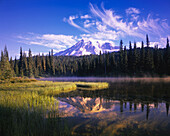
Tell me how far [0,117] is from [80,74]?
348 ft

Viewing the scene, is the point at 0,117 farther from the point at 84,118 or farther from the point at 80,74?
the point at 80,74

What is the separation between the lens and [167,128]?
755 centimetres

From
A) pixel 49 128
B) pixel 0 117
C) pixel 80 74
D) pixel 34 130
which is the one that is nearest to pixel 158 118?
pixel 49 128

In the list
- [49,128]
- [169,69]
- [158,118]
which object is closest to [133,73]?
[169,69]

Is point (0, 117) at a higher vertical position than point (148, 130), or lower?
higher

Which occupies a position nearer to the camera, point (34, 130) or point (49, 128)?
point (34, 130)

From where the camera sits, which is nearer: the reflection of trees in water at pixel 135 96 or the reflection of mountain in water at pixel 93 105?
the reflection of mountain in water at pixel 93 105

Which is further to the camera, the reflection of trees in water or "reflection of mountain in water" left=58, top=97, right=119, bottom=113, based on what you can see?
the reflection of trees in water

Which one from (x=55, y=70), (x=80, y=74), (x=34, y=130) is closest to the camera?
(x=34, y=130)

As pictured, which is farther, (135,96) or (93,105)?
Answer: (135,96)

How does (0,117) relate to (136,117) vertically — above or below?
above

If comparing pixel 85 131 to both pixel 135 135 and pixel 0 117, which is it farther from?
pixel 0 117

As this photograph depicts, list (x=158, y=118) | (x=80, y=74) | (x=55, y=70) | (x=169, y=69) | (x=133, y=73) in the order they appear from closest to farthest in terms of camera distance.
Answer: (x=158, y=118)
(x=169, y=69)
(x=133, y=73)
(x=80, y=74)
(x=55, y=70)

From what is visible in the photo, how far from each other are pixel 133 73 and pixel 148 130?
76.8 meters
